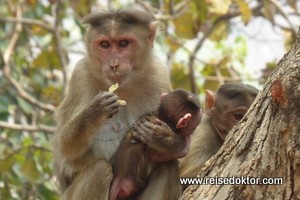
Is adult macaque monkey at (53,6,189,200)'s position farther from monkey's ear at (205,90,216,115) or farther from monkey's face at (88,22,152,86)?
monkey's ear at (205,90,216,115)

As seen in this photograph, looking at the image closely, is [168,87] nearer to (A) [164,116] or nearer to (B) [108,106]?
(A) [164,116]

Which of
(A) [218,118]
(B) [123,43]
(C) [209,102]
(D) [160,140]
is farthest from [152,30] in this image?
(D) [160,140]

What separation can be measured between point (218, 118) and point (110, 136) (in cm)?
109

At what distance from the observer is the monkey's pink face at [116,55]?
6.17 m

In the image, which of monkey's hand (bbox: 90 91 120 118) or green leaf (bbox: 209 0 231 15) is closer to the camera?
monkey's hand (bbox: 90 91 120 118)

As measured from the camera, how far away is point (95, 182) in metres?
5.98

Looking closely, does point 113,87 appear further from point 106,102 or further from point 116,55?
point 116,55

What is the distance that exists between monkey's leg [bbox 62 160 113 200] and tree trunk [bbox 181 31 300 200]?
1611 millimetres

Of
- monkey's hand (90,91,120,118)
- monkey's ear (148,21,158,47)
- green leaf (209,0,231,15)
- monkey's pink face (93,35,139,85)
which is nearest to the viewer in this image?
monkey's hand (90,91,120,118)

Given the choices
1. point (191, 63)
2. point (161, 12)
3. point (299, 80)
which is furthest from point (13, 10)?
point (299, 80)

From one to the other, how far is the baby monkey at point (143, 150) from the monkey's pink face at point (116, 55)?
17.2 inches

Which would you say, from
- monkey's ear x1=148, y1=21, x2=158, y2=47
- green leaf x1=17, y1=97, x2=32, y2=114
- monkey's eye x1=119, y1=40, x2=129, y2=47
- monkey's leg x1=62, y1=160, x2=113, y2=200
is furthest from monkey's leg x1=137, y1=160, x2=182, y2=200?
green leaf x1=17, y1=97, x2=32, y2=114

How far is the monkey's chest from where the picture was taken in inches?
247

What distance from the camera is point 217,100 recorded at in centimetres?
683
